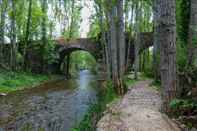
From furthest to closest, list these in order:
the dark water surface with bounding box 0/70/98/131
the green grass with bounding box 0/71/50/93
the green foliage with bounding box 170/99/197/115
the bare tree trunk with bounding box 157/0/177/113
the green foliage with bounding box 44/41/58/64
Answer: the green foliage with bounding box 44/41/58/64 → the green grass with bounding box 0/71/50/93 → the dark water surface with bounding box 0/70/98/131 → the bare tree trunk with bounding box 157/0/177/113 → the green foliage with bounding box 170/99/197/115

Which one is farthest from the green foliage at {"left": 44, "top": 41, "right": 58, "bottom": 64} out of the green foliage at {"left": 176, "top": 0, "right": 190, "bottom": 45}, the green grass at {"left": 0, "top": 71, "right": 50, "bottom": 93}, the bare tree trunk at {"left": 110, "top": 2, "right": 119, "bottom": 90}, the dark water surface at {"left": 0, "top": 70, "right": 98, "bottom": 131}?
the bare tree trunk at {"left": 110, "top": 2, "right": 119, "bottom": 90}

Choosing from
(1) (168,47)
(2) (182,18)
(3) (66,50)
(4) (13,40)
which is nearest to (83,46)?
(3) (66,50)

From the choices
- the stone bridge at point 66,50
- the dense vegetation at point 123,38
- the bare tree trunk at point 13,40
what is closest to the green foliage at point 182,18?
the dense vegetation at point 123,38

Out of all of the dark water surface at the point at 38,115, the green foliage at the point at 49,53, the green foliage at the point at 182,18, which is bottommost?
the dark water surface at the point at 38,115

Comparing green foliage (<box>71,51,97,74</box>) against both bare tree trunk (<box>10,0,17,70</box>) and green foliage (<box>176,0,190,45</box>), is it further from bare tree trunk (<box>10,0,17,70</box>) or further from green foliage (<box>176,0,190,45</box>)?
green foliage (<box>176,0,190,45</box>)

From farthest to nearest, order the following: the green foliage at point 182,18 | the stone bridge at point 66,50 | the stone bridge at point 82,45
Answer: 1. the stone bridge at point 82,45
2. the stone bridge at point 66,50
3. the green foliage at point 182,18

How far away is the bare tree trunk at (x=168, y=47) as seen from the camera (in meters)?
5.75

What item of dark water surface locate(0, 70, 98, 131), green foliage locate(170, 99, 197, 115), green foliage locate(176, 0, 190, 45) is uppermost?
green foliage locate(176, 0, 190, 45)

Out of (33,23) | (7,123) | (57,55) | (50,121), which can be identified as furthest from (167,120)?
(57,55)

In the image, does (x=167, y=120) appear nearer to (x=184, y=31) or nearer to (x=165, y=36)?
(x=165, y=36)

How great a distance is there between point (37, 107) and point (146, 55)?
24.4m

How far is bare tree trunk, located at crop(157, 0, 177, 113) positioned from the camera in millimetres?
5754

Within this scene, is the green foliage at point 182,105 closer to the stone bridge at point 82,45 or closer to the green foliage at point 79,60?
the stone bridge at point 82,45

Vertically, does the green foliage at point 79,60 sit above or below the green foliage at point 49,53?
below
